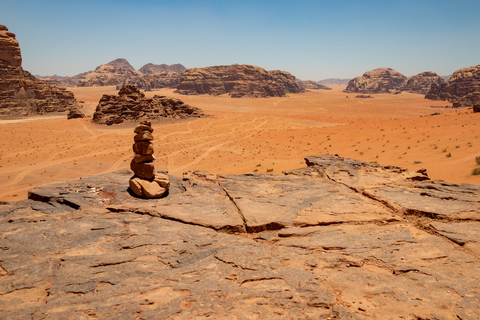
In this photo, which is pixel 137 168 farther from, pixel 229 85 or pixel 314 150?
pixel 229 85

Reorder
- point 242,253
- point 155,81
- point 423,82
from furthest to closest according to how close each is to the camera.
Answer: point 155,81
point 423,82
point 242,253

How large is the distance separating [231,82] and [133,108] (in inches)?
2652

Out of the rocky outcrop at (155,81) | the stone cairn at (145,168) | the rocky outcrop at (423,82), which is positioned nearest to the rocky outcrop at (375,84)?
the rocky outcrop at (423,82)

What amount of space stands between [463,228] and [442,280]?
265 centimetres

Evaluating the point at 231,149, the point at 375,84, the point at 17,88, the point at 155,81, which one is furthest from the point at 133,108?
the point at 375,84

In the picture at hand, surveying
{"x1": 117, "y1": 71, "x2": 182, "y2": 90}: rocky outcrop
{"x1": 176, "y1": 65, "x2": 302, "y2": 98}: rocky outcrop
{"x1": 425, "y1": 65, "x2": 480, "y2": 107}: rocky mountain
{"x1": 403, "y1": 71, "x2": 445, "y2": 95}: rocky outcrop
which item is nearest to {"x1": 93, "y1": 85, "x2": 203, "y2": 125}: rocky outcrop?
{"x1": 176, "y1": 65, "x2": 302, "y2": 98}: rocky outcrop

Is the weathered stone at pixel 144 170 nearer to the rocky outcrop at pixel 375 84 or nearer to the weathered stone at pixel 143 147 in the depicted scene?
the weathered stone at pixel 143 147

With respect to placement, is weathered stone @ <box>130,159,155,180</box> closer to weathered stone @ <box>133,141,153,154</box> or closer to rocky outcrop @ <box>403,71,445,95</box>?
weathered stone @ <box>133,141,153,154</box>

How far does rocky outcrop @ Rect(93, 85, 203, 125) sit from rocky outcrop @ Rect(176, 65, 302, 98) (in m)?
52.8

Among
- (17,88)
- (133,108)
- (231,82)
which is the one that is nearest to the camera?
(133,108)

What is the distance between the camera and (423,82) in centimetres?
12300

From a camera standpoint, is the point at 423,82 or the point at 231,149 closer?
the point at 231,149

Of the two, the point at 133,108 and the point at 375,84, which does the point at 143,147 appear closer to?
the point at 133,108

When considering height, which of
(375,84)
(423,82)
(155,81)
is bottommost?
(155,81)
